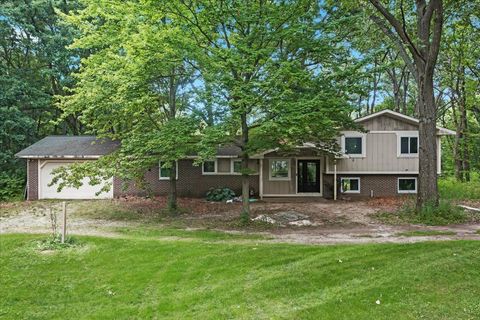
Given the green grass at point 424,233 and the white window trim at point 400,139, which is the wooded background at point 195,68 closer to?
the white window trim at point 400,139

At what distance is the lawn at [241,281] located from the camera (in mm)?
5188

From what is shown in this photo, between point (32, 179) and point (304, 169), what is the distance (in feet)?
47.2

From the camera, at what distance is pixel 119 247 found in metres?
8.40

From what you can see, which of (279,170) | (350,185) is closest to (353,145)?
(350,185)

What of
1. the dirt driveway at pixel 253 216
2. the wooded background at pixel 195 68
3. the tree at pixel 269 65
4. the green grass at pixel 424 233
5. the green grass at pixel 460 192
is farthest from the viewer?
the green grass at pixel 460 192

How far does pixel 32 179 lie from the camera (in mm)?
18578

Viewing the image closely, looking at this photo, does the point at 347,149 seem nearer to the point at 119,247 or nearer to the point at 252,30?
the point at 252,30

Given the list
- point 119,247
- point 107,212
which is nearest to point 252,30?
point 119,247

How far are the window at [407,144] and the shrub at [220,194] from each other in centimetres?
891

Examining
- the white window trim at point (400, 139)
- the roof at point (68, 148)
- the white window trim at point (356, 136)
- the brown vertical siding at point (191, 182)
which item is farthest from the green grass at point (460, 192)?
the roof at point (68, 148)

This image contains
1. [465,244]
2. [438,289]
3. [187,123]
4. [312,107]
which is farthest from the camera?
[187,123]

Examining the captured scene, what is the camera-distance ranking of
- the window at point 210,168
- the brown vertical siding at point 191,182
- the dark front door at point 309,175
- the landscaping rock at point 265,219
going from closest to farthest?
the landscaping rock at point 265,219, the dark front door at point 309,175, the brown vertical siding at point 191,182, the window at point 210,168

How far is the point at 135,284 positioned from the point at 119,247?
2390mm

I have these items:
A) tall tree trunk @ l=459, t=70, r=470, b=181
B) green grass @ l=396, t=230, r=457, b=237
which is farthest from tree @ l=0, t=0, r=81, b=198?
tall tree trunk @ l=459, t=70, r=470, b=181
